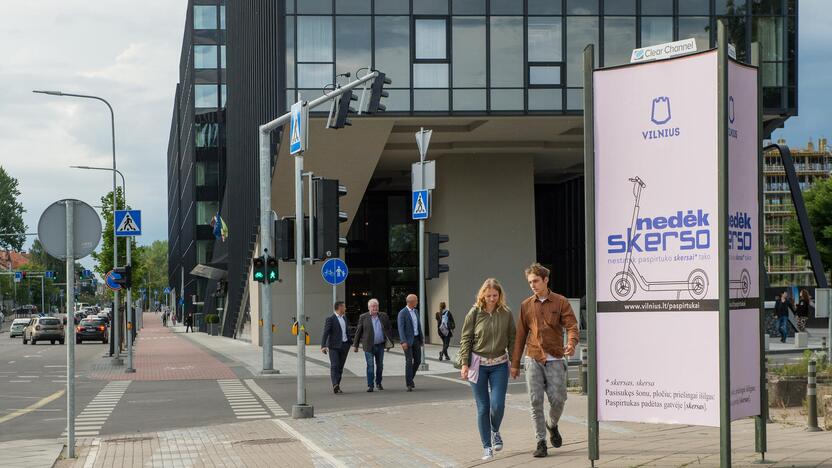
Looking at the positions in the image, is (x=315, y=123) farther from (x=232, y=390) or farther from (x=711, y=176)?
(x=711, y=176)

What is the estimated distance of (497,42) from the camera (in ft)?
121

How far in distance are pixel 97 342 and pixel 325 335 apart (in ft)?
139

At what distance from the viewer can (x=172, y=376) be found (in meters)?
27.6

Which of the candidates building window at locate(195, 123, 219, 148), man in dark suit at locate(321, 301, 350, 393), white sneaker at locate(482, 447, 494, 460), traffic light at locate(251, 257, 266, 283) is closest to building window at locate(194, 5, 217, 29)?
building window at locate(195, 123, 219, 148)

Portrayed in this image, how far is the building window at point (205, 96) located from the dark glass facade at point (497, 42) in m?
60.1

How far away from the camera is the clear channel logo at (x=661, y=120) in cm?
Answer: 909

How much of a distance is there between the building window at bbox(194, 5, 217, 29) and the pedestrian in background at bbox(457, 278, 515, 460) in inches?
3432

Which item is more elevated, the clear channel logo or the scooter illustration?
the clear channel logo

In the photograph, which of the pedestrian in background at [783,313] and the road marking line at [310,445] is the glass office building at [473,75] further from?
the road marking line at [310,445]

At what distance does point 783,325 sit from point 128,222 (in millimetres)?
21437

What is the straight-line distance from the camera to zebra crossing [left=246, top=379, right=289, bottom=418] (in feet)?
56.4

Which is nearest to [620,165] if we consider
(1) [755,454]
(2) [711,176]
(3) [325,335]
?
(2) [711,176]

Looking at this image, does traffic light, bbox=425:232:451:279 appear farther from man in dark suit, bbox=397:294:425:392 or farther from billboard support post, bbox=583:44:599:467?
billboard support post, bbox=583:44:599:467

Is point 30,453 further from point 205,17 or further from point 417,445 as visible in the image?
point 205,17
